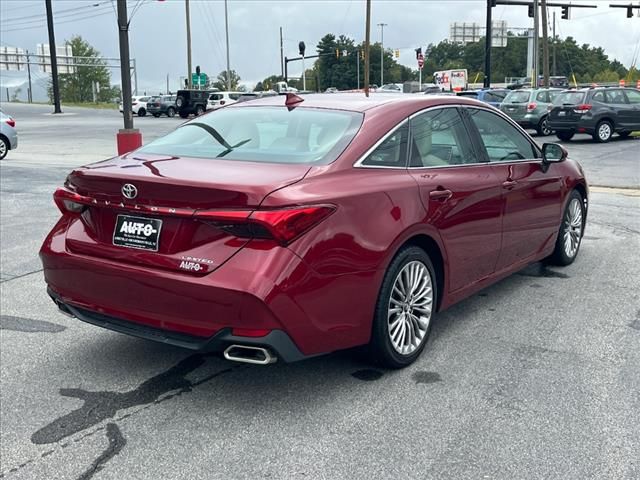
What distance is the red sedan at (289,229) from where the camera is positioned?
3.42m

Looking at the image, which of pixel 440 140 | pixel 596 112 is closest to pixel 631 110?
pixel 596 112

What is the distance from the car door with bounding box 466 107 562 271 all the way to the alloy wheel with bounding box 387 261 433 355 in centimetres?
109

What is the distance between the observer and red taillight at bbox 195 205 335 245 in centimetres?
336

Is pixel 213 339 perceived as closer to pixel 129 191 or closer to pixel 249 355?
pixel 249 355

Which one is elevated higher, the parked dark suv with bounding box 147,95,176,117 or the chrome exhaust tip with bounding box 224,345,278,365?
the parked dark suv with bounding box 147,95,176,117

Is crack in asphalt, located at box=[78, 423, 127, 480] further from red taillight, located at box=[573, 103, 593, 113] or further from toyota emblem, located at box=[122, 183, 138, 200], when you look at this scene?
red taillight, located at box=[573, 103, 593, 113]

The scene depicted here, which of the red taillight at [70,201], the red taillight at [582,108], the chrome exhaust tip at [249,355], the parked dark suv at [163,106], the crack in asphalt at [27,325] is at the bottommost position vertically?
the crack in asphalt at [27,325]

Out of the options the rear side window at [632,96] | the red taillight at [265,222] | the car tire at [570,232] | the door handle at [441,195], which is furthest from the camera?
the rear side window at [632,96]

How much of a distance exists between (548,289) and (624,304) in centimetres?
62

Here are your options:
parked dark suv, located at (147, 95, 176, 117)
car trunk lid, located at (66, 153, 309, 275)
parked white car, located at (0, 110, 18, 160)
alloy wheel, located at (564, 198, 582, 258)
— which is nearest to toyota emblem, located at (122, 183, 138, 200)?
car trunk lid, located at (66, 153, 309, 275)

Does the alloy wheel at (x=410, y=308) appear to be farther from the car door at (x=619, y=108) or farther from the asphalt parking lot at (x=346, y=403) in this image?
the car door at (x=619, y=108)

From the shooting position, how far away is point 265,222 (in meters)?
3.35

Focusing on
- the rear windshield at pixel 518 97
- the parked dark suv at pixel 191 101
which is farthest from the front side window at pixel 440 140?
the parked dark suv at pixel 191 101

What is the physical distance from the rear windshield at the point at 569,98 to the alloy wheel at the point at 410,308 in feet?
65.2
